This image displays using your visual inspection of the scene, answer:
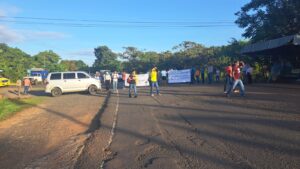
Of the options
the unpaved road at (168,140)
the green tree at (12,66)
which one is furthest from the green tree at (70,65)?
the unpaved road at (168,140)

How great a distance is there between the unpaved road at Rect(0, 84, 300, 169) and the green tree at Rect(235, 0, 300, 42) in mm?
20367

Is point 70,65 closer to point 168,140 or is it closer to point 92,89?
point 92,89

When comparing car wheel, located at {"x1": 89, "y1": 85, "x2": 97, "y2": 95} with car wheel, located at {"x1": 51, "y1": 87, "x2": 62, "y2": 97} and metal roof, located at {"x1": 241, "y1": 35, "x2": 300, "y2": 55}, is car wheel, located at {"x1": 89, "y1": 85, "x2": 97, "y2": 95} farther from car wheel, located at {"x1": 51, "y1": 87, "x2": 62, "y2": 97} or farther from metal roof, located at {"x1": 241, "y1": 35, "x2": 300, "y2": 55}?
metal roof, located at {"x1": 241, "y1": 35, "x2": 300, "y2": 55}

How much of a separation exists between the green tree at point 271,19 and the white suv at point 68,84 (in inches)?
655

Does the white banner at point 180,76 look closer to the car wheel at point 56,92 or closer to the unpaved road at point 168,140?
the car wheel at point 56,92

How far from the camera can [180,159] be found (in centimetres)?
648

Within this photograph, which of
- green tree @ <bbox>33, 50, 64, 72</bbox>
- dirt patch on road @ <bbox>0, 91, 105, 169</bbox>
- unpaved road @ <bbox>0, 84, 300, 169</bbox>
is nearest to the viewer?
unpaved road @ <bbox>0, 84, 300, 169</bbox>

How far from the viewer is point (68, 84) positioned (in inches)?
1040

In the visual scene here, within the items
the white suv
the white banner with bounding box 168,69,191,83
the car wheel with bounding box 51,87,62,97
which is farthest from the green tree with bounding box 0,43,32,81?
the car wheel with bounding box 51,87,62,97

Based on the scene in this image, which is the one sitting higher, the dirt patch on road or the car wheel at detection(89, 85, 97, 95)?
the car wheel at detection(89, 85, 97, 95)

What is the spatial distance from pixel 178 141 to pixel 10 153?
13.0 ft

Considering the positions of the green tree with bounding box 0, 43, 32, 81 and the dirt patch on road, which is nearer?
the dirt patch on road

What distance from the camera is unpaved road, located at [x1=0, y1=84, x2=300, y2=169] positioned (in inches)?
251

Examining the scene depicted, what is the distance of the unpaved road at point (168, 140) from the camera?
6.38 m
